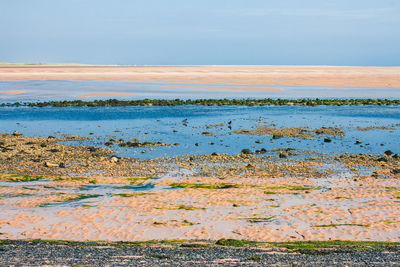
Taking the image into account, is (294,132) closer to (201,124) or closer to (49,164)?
(201,124)

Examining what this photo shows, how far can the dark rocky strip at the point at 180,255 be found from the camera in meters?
9.32

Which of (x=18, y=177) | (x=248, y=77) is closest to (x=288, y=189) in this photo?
A: (x=18, y=177)

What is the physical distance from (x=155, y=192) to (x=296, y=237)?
19.2ft

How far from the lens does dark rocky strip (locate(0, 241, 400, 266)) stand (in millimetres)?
9320

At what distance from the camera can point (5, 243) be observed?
417 inches

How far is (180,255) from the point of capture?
9883 mm

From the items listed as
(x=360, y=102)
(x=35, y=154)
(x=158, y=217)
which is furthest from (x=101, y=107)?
(x=158, y=217)

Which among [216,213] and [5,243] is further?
[216,213]

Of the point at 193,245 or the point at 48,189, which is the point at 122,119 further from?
the point at 193,245

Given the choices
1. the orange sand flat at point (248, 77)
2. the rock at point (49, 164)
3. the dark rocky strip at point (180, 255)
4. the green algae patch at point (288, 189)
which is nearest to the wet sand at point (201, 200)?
the green algae patch at point (288, 189)

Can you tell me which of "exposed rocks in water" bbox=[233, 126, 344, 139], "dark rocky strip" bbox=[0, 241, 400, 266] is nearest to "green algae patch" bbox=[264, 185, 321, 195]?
"dark rocky strip" bbox=[0, 241, 400, 266]

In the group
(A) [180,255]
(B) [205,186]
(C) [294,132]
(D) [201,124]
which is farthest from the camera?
(D) [201,124]

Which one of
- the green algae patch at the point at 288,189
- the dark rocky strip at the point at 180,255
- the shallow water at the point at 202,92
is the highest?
the shallow water at the point at 202,92

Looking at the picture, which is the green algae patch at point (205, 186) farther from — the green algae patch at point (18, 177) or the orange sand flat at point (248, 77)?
the orange sand flat at point (248, 77)
